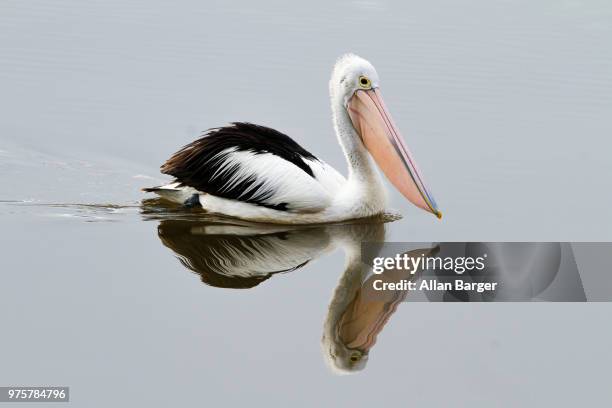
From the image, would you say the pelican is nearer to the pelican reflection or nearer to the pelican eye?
the pelican eye

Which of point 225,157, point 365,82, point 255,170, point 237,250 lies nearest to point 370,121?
point 365,82

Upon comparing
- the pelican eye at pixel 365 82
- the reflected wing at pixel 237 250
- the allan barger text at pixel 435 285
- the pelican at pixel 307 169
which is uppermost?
the pelican eye at pixel 365 82

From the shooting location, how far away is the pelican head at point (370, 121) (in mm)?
6680

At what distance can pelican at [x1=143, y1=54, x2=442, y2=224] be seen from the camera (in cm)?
659

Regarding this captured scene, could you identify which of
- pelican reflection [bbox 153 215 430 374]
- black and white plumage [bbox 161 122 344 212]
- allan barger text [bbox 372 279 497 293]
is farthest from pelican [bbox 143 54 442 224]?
allan barger text [bbox 372 279 497 293]

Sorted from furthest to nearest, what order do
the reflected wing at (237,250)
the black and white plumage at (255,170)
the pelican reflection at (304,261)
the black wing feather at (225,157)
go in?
the black wing feather at (225,157), the black and white plumage at (255,170), the reflected wing at (237,250), the pelican reflection at (304,261)

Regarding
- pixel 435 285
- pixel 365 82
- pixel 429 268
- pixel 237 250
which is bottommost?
pixel 435 285

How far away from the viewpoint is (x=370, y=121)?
6.74 m

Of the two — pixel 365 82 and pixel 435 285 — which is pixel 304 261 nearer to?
pixel 435 285

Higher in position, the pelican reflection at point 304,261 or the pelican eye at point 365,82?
the pelican eye at point 365,82

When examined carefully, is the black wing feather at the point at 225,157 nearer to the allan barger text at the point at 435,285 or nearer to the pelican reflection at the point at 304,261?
the pelican reflection at the point at 304,261

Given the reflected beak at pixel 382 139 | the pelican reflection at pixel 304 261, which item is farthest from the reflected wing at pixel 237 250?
the reflected beak at pixel 382 139

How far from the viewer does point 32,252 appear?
5.94 metres

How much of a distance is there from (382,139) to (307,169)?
55 centimetres
